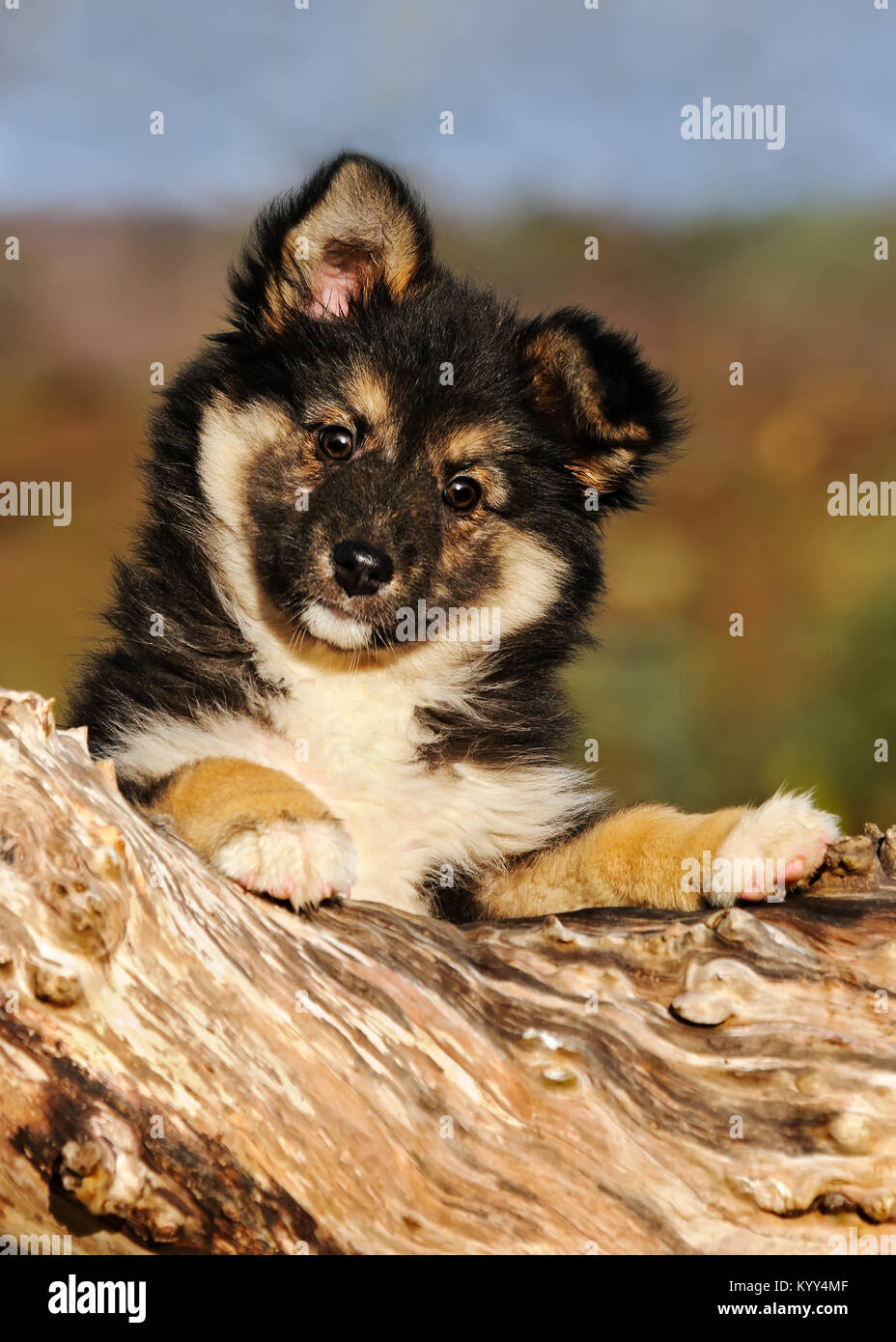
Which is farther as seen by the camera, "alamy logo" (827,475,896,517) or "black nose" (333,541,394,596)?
"alamy logo" (827,475,896,517)

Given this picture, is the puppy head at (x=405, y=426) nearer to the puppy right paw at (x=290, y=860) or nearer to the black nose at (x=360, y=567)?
the black nose at (x=360, y=567)

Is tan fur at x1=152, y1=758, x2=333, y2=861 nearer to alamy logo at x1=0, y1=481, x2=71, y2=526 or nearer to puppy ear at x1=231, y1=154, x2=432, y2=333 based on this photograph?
puppy ear at x1=231, y1=154, x2=432, y2=333

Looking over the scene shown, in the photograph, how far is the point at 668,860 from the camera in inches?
143

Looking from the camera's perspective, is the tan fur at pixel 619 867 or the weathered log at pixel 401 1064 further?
the tan fur at pixel 619 867

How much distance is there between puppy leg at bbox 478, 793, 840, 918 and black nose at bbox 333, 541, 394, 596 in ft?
3.30

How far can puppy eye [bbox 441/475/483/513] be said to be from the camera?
3.97 metres

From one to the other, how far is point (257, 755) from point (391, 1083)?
47.6 inches

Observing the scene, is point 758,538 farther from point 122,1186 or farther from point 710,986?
point 122,1186

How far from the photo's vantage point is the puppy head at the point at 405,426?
12.5ft

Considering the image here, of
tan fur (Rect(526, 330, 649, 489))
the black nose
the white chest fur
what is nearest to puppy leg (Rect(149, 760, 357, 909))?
the white chest fur

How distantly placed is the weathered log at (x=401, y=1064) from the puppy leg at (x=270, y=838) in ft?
0.24

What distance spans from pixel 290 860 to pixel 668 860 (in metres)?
1.20

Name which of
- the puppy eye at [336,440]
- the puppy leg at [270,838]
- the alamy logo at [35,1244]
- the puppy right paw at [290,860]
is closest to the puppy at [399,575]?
the puppy eye at [336,440]

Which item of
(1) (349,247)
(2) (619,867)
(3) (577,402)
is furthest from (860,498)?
(2) (619,867)
